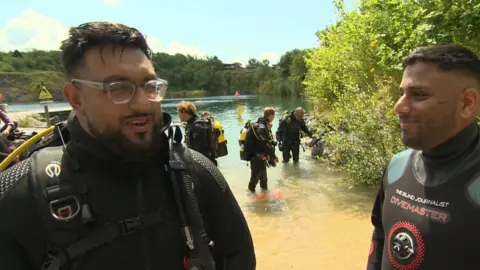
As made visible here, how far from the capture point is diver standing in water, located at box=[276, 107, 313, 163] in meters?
11.1

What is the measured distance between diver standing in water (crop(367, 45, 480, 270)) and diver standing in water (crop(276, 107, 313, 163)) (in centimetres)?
922

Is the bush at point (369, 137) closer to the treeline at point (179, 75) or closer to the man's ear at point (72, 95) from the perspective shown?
the man's ear at point (72, 95)

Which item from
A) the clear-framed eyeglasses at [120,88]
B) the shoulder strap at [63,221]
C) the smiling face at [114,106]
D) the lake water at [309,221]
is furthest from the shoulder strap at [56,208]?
the lake water at [309,221]

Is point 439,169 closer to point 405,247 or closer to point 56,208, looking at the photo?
point 405,247

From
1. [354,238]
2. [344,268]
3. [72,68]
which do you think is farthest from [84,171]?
[354,238]

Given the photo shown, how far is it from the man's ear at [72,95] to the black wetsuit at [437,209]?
1.67 metres

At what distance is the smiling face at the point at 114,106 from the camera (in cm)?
136

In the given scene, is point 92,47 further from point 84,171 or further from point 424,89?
point 424,89

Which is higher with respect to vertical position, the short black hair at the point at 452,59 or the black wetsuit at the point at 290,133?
the short black hair at the point at 452,59

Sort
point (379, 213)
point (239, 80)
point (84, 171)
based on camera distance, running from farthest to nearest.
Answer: point (239, 80) < point (379, 213) < point (84, 171)

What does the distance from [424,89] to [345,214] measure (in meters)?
5.63

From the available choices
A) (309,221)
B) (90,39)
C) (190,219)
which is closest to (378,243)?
(190,219)

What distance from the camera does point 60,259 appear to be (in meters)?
1.20

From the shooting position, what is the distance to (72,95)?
55.7 inches
